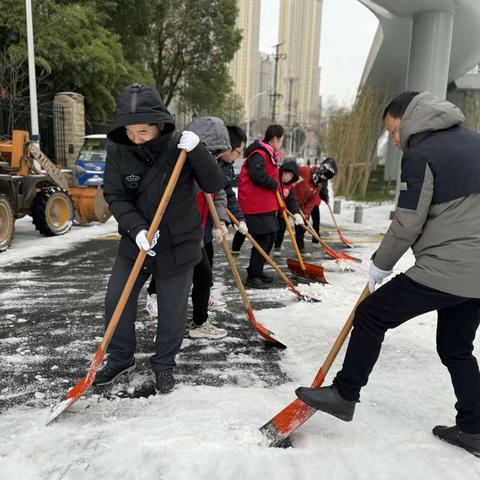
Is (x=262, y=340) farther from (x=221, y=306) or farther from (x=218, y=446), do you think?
(x=218, y=446)

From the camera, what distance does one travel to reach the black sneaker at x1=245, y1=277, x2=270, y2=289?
5.11 m

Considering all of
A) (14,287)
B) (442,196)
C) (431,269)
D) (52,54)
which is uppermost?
(52,54)

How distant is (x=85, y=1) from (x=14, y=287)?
14438mm

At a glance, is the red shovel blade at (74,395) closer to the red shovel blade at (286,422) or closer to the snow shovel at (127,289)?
the snow shovel at (127,289)

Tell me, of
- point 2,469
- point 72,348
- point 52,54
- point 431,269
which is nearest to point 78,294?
point 72,348

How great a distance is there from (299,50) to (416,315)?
93.6 metres

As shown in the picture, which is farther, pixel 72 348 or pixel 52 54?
pixel 52 54

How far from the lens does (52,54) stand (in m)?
13.6

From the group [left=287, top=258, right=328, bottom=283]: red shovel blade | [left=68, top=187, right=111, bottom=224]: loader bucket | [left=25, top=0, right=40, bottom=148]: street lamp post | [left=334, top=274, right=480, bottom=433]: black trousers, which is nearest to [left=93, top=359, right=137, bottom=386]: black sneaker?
[left=334, top=274, right=480, bottom=433]: black trousers

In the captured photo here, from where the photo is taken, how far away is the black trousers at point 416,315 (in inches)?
79.2

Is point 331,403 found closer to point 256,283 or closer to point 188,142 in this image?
point 188,142

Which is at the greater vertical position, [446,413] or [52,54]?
[52,54]

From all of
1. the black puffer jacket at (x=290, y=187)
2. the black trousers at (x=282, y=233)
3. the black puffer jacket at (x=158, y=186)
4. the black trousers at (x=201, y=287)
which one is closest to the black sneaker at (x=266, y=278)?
the black puffer jacket at (x=290, y=187)

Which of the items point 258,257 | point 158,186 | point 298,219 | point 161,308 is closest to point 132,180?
point 158,186
